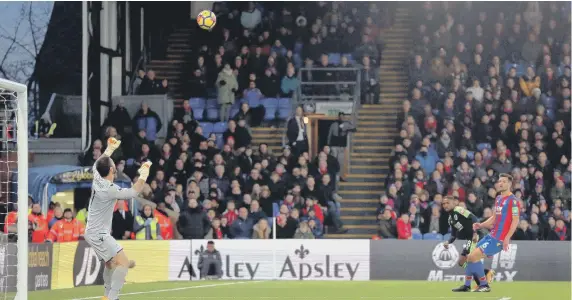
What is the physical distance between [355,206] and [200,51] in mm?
6794

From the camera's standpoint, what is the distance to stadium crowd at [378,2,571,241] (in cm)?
2730

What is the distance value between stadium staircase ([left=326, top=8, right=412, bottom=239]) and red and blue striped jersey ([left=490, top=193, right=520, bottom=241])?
10.3 metres

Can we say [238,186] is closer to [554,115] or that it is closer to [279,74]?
[279,74]

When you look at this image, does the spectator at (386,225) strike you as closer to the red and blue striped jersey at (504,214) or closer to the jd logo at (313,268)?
the jd logo at (313,268)

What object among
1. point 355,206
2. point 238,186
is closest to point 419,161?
point 355,206

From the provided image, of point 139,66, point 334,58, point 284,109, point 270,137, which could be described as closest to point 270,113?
point 284,109

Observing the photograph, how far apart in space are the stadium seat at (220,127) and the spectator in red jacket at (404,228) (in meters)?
6.93

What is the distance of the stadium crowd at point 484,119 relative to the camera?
2730 cm

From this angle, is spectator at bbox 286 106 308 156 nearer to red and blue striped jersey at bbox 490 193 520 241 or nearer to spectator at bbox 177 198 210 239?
spectator at bbox 177 198 210 239

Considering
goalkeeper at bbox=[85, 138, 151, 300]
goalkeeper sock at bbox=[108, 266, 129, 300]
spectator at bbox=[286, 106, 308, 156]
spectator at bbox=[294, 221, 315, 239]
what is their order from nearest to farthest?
goalkeeper at bbox=[85, 138, 151, 300], goalkeeper sock at bbox=[108, 266, 129, 300], spectator at bbox=[294, 221, 315, 239], spectator at bbox=[286, 106, 308, 156]

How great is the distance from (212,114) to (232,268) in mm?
8354

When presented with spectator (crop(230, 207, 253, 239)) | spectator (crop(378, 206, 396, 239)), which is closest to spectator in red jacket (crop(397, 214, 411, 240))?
spectator (crop(378, 206, 396, 239))

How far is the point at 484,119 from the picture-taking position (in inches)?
1183

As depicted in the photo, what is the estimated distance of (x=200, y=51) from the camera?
111 ft
